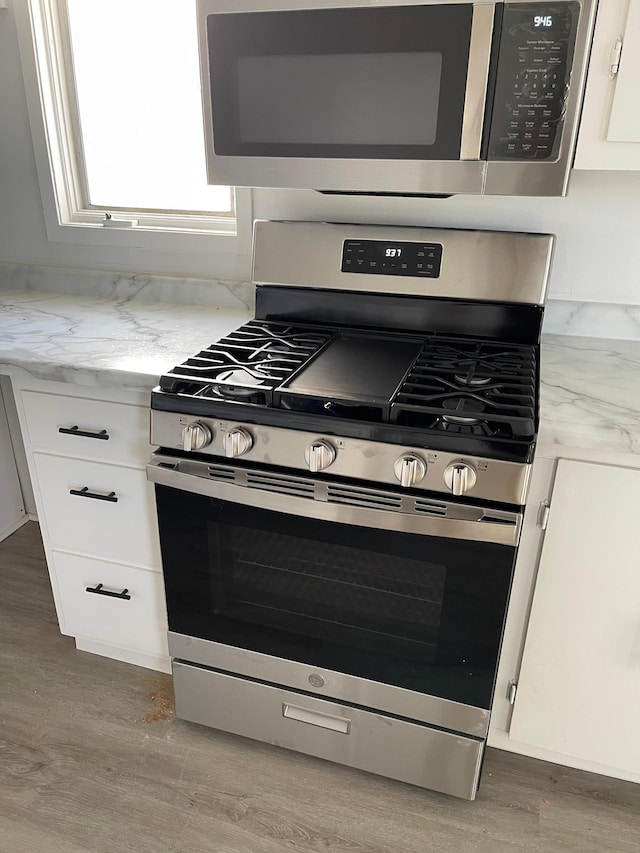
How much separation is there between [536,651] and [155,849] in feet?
3.01

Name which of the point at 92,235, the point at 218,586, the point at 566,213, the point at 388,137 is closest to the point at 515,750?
the point at 218,586

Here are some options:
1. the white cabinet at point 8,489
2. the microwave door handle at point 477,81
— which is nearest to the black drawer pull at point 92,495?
the white cabinet at point 8,489

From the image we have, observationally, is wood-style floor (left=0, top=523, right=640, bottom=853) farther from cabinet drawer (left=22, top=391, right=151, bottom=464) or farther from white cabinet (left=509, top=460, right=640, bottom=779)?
cabinet drawer (left=22, top=391, right=151, bottom=464)

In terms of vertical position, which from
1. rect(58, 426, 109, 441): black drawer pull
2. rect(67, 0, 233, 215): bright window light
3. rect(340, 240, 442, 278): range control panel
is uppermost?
rect(67, 0, 233, 215): bright window light

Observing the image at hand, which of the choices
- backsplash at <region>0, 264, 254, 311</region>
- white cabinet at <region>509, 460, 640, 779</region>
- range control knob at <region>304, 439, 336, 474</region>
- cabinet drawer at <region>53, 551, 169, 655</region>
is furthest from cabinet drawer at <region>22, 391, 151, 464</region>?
white cabinet at <region>509, 460, 640, 779</region>

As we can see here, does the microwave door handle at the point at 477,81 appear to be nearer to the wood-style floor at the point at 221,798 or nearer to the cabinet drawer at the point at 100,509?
the cabinet drawer at the point at 100,509

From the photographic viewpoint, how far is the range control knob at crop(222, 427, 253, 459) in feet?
4.20

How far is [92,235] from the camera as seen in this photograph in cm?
208

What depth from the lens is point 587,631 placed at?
1390mm

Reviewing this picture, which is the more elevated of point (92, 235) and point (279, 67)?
point (279, 67)

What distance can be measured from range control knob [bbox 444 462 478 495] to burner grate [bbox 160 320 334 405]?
0.36m

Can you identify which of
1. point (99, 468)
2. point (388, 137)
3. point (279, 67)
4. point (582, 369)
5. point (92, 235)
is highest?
point (279, 67)

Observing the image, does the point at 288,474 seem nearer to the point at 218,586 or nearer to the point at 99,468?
the point at 218,586

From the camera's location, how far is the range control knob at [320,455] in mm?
1228
